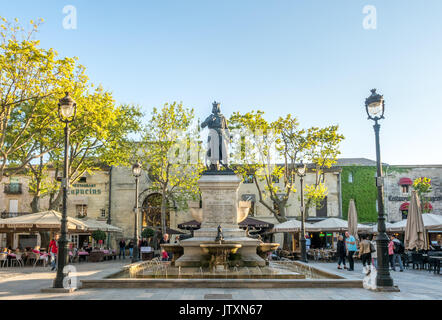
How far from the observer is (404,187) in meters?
40.8

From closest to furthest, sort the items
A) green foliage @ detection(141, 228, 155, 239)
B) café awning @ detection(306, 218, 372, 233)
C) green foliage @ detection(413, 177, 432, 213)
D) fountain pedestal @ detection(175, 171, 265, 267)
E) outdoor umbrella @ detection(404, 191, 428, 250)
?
fountain pedestal @ detection(175, 171, 265, 267) < outdoor umbrella @ detection(404, 191, 428, 250) < café awning @ detection(306, 218, 372, 233) < green foliage @ detection(141, 228, 155, 239) < green foliage @ detection(413, 177, 432, 213)

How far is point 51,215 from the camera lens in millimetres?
21547

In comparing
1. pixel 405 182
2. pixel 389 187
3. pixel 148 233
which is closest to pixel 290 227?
pixel 148 233

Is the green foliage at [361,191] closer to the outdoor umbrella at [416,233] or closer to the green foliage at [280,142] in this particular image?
the green foliage at [280,142]

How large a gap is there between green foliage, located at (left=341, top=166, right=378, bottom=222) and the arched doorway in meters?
17.9

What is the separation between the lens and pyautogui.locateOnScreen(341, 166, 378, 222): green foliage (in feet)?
132

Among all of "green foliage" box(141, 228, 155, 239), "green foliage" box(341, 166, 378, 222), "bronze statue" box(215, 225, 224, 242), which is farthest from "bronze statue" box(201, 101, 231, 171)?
"green foliage" box(341, 166, 378, 222)

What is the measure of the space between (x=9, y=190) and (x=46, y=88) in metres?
26.0

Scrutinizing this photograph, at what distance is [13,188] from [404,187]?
128ft

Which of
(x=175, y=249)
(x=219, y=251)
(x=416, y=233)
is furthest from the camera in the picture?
(x=416, y=233)

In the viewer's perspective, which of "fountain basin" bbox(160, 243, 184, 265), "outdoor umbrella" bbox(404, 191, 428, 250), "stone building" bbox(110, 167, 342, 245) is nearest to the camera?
"fountain basin" bbox(160, 243, 184, 265)

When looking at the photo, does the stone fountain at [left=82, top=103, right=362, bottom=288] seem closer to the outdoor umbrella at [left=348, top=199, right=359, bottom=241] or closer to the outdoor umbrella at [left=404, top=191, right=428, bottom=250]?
the outdoor umbrella at [left=404, top=191, right=428, bottom=250]

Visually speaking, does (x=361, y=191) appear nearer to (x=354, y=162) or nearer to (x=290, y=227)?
(x=354, y=162)

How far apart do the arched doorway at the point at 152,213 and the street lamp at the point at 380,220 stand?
29439 millimetres
